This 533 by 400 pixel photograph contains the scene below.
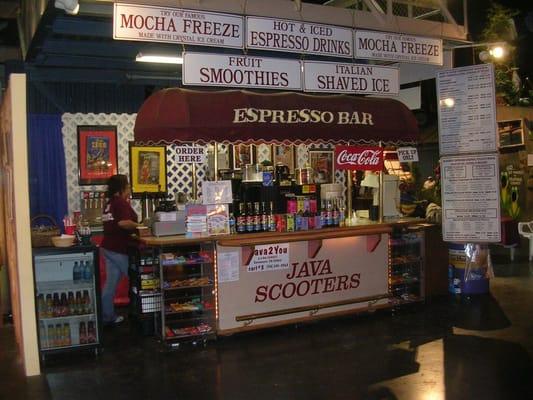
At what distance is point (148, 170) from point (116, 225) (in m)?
2.18

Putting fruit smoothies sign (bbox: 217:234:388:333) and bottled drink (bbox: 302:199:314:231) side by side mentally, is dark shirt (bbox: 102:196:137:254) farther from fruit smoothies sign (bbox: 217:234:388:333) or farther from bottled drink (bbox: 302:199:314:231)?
bottled drink (bbox: 302:199:314:231)

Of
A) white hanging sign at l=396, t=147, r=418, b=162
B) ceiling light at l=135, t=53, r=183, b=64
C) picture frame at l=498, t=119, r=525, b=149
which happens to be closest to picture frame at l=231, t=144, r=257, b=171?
ceiling light at l=135, t=53, r=183, b=64

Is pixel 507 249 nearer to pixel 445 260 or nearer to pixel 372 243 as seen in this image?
pixel 445 260

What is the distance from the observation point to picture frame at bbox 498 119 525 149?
10.8m

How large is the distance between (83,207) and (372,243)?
Answer: 4179 millimetres

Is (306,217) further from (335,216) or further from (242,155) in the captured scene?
(242,155)

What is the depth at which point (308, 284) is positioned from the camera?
641cm

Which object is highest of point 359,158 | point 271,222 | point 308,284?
point 359,158

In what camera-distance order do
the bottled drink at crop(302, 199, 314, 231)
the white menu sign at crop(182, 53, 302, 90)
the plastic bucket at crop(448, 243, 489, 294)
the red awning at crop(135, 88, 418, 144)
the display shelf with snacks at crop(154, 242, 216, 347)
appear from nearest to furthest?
the white menu sign at crop(182, 53, 302, 90)
the red awning at crop(135, 88, 418, 144)
the display shelf with snacks at crop(154, 242, 216, 347)
the bottled drink at crop(302, 199, 314, 231)
the plastic bucket at crop(448, 243, 489, 294)

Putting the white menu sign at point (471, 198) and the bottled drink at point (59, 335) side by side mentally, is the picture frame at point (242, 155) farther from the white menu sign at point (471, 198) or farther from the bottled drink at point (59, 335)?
the bottled drink at point (59, 335)

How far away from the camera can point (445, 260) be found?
764 centimetres

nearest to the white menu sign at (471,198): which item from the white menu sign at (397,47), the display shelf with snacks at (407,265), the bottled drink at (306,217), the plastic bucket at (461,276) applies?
the display shelf with snacks at (407,265)

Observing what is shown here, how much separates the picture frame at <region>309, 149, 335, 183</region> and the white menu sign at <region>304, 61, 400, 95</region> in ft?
13.4

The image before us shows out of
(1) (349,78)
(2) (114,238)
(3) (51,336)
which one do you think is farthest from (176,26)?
(3) (51,336)
